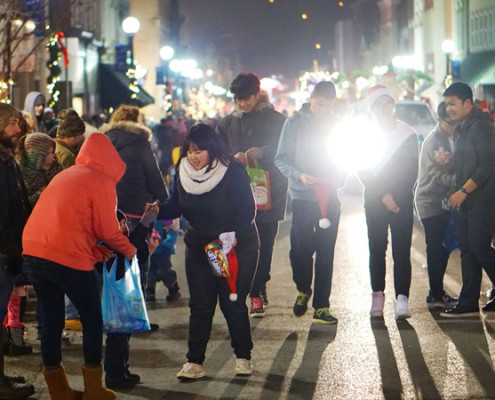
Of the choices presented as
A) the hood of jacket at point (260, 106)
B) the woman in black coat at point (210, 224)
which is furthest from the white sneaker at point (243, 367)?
the hood of jacket at point (260, 106)

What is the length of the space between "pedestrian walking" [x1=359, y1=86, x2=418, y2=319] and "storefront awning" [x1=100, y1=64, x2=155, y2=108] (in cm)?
3209

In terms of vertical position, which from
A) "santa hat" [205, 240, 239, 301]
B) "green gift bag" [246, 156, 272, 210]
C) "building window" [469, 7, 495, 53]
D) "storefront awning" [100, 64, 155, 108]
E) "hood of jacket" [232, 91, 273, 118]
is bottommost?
"santa hat" [205, 240, 239, 301]

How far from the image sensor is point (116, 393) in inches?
254

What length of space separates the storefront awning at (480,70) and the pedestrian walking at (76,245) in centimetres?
4005

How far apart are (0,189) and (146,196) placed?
6.92 feet

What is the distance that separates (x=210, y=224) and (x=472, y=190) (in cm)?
273

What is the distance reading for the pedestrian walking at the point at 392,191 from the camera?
8586mm

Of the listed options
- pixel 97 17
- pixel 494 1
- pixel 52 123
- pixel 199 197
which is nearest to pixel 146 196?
pixel 199 197

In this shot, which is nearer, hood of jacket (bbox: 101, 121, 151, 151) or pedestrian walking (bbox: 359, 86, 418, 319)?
hood of jacket (bbox: 101, 121, 151, 151)

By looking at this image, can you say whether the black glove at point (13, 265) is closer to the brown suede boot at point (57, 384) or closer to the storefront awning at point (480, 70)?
the brown suede boot at point (57, 384)

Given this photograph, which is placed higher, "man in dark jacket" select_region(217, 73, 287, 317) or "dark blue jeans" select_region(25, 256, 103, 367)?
"man in dark jacket" select_region(217, 73, 287, 317)

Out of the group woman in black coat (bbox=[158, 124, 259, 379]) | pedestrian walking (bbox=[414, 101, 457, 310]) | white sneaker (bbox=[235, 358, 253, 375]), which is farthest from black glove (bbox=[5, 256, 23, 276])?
pedestrian walking (bbox=[414, 101, 457, 310])

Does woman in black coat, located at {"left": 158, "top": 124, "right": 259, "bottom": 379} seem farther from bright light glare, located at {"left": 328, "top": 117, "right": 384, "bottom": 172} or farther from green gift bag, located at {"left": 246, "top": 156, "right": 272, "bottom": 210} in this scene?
green gift bag, located at {"left": 246, "top": 156, "right": 272, "bottom": 210}

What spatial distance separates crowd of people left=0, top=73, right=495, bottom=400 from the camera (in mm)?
5941
